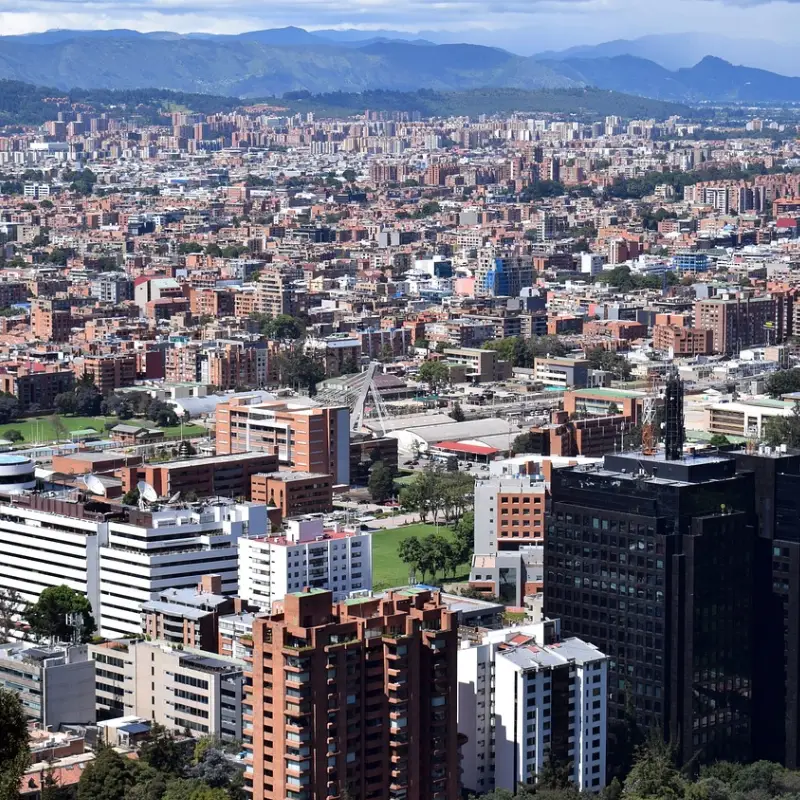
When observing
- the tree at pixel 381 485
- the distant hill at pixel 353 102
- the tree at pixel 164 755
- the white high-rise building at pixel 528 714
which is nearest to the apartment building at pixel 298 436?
the tree at pixel 381 485

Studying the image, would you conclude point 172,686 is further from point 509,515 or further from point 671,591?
point 509,515

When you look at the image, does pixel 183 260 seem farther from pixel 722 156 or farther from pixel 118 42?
pixel 118 42

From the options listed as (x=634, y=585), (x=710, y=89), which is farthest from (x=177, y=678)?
(x=710, y=89)

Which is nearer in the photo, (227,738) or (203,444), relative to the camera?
(227,738)

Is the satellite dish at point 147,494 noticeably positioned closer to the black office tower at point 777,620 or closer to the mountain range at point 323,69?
the black office tower at point 777,620

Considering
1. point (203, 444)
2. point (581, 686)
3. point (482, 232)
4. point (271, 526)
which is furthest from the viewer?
point (482, 232)

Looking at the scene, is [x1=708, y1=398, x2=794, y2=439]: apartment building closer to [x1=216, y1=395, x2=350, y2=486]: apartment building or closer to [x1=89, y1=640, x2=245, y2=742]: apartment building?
[x1=216, y1=395, x2=350, y2=486]: apartment building

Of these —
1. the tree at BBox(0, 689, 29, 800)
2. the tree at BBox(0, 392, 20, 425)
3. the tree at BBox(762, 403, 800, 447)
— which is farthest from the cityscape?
the tree at BBox(0, 392, 20, 425)

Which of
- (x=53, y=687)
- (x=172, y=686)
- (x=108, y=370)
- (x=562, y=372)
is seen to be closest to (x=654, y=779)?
(x=172, y=686)
